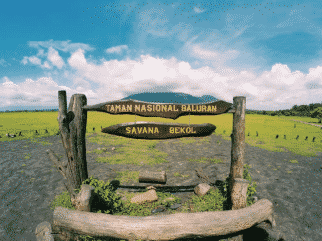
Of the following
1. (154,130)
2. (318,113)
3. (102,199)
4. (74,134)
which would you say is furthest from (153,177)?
(318,113)

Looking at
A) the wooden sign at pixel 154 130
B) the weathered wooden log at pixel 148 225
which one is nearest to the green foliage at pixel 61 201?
the weathered wooden log at pixel 148 225

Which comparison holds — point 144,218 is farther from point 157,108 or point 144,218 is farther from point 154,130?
point 157,108

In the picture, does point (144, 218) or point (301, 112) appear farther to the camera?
point (301, 112)

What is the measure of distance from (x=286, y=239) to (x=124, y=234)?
4644 mm

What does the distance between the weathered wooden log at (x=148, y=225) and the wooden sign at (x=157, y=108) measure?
8.68 ft

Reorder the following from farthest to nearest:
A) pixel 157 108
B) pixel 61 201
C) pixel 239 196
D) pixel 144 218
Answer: pixel 61 201
pixel 157 108
pixel 239 196
pixel 144 218

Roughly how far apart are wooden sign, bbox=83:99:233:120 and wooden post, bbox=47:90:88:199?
0.95 feet

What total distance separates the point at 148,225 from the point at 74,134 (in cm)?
316

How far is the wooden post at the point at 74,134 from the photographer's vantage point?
452 centimetres

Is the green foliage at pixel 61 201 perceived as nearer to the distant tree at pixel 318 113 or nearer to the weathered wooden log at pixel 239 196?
the weathered wooden log at pixel 239 196

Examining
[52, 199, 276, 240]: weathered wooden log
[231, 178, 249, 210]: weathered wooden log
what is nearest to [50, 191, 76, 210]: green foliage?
[52, 199, 276, 240]: weathered wooden log

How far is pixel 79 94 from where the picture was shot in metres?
4.71

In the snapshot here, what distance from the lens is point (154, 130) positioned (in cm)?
499

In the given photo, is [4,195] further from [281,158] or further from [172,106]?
[281,158]
